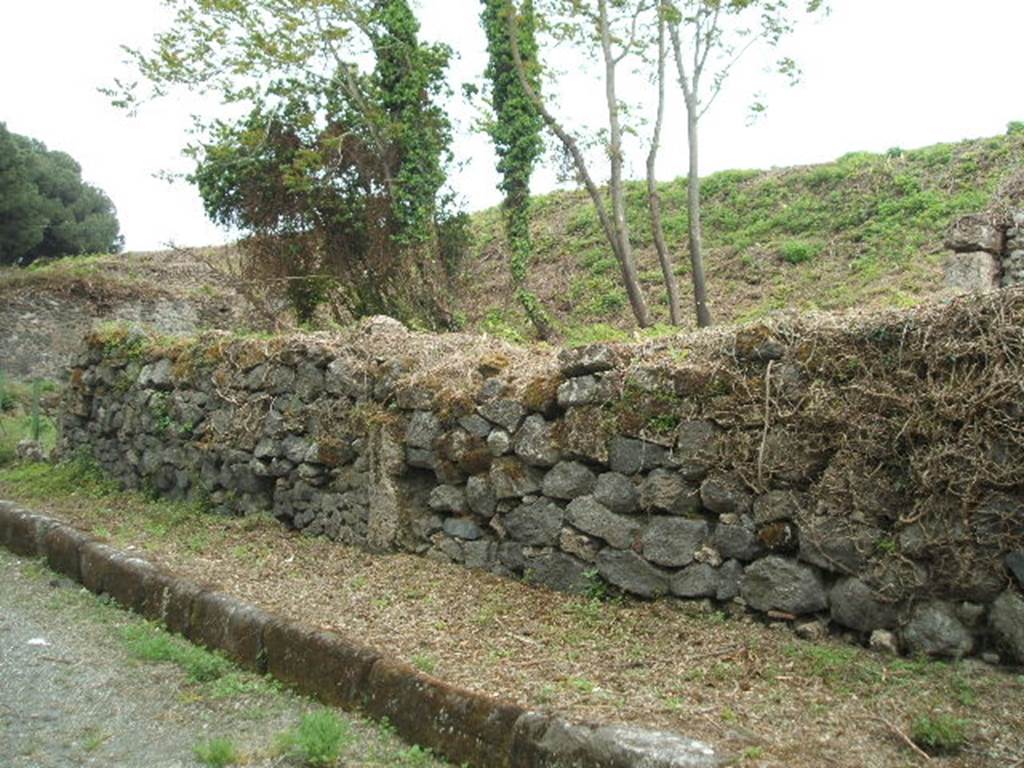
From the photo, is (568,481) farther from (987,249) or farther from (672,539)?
(987,249)

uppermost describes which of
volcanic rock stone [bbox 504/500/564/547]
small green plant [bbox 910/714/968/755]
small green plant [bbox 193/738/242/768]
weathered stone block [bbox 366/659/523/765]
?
volcanic rock stone [bbox 504/500/564/547]

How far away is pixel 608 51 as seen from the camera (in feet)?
43.2

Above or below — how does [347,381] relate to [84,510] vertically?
above

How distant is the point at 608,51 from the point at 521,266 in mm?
3116

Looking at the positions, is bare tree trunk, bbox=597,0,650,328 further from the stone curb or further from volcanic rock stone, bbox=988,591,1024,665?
volcanic rock stone, bbox=988,591,1024,665

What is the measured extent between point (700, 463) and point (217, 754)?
8.39 ft

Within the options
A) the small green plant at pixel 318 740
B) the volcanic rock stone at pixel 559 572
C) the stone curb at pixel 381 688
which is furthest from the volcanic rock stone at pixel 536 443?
the small green plant at pixel 318 740

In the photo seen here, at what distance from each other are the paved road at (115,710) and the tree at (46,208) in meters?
28.1

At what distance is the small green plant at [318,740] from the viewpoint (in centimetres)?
400

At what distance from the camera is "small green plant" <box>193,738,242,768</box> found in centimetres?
409

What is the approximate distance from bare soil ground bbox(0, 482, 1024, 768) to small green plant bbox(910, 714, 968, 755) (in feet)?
0.11

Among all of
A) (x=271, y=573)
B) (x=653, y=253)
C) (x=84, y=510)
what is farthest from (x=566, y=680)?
(x=653, y=253)

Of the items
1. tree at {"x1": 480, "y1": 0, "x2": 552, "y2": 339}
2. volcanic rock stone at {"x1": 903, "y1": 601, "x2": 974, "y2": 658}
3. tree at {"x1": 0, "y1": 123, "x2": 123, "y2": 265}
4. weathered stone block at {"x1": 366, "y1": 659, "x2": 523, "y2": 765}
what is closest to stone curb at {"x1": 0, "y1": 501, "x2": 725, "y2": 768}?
weathered stone block at {"x1": 366, "y1": 659, "x2": 523, "y2": 765}

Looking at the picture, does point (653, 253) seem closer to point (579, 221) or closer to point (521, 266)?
point (579, 221)
